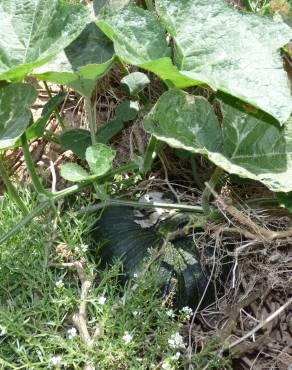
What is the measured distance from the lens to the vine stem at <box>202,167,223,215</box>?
138cm

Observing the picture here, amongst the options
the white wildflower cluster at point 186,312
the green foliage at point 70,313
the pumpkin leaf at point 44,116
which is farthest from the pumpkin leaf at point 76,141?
the white wildflower cluster at point 186,312

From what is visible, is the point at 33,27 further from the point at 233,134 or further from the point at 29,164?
the point at 233,134

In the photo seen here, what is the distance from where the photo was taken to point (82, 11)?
4.35 ft

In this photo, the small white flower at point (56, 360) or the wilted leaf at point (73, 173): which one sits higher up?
the wilted leaf at point (73, 173)

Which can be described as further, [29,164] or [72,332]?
[29,164]

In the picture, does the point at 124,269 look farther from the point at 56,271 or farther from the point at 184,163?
the point at 184,163

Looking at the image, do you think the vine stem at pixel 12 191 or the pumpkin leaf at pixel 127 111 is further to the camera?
the pumpkin leaf at pixel 127 111

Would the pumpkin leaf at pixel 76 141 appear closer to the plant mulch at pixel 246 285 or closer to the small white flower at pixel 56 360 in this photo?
the plant mulch at pixel 246 285

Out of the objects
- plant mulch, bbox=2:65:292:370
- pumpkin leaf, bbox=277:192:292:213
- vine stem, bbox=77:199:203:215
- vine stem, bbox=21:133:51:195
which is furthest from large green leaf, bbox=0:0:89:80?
pumpkin leaf, bbox=277:192:292:213

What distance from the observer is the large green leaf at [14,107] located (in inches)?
54.2

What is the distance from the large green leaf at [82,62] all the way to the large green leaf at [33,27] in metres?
0.05

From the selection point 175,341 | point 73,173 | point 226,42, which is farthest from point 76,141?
point 175,341

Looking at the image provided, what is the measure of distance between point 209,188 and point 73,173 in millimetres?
309

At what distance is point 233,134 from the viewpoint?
1391 mm
